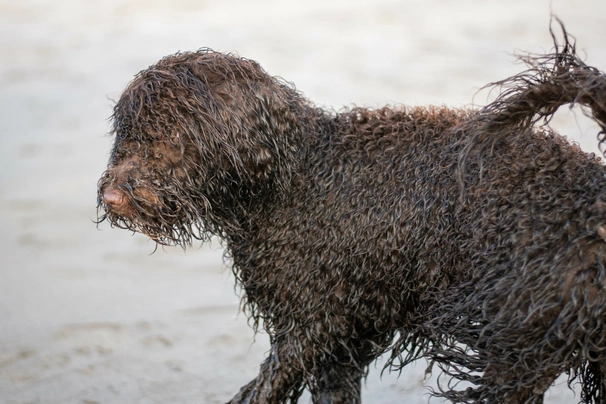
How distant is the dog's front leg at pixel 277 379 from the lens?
4.33 metres

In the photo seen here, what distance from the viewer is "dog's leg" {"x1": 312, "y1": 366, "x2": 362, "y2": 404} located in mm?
4738

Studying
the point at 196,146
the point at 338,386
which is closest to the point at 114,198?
the point at 196,146

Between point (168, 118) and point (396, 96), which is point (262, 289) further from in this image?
point (396, 96)

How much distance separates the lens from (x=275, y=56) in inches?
425

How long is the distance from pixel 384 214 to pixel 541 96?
1.00m

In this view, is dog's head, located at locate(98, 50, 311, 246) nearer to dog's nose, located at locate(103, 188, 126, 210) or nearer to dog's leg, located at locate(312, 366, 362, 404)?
dog's nose, located at locate(103, 188, 126, 210)

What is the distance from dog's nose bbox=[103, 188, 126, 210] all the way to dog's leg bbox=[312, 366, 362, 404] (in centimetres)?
162

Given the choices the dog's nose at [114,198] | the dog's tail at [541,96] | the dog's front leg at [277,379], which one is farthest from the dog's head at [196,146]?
the dog's tail at [541,96]

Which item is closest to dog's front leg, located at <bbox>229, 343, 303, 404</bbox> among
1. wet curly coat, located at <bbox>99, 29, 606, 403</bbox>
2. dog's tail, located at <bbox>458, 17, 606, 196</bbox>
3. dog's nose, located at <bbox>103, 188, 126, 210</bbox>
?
wet curly coat, located at <bbox>99, 29, 606, 403</bbox>

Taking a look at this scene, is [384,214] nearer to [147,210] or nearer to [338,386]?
[147,210]

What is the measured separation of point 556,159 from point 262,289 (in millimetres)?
1641

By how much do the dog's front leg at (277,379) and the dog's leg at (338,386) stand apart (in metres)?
0.37

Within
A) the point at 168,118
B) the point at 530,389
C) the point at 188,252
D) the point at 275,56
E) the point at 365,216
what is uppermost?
the point at 275,56

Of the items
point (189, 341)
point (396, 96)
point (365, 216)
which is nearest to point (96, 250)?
point (189, 341)
